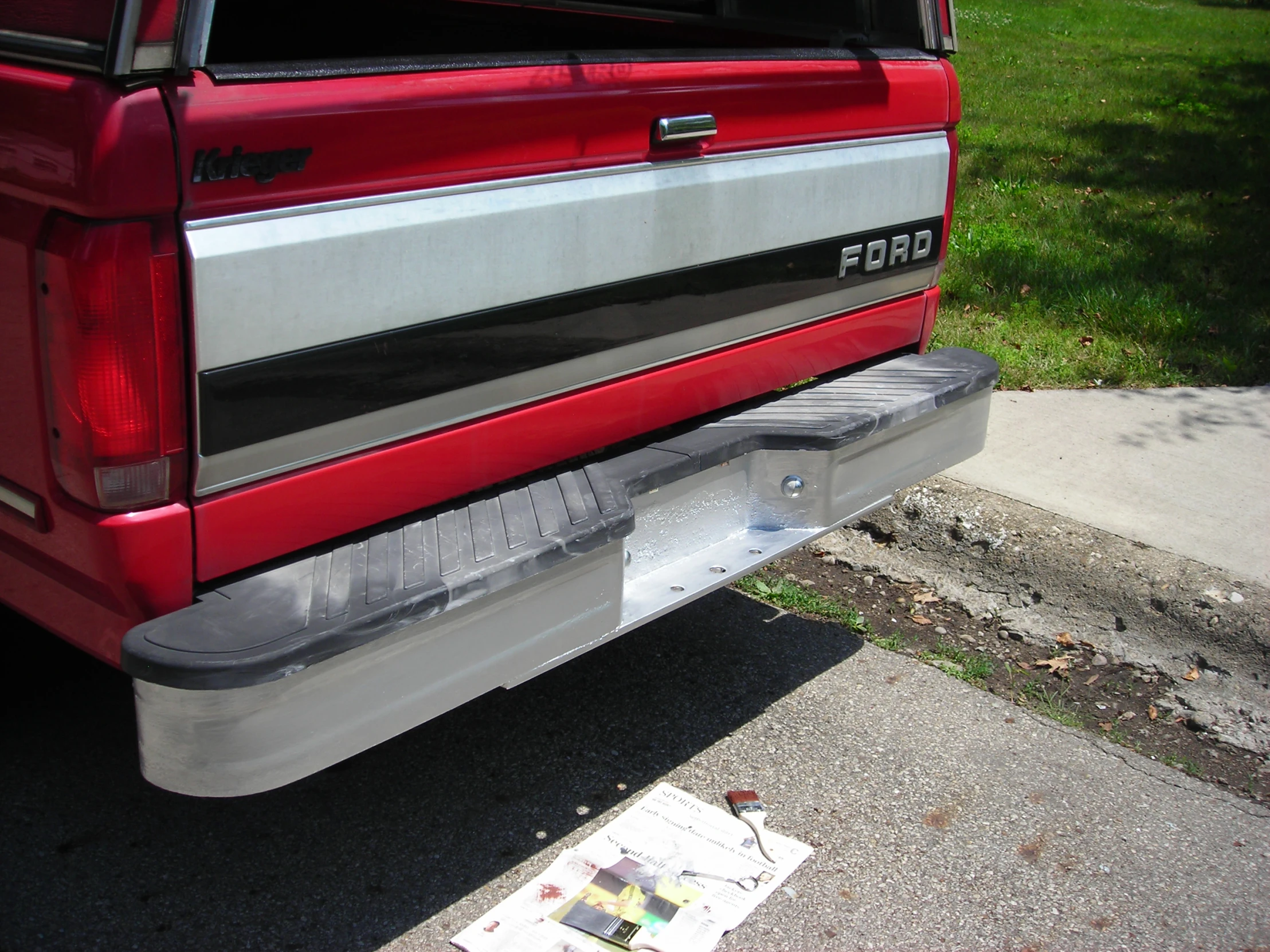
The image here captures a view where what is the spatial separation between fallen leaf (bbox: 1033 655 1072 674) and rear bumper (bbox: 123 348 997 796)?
872mm

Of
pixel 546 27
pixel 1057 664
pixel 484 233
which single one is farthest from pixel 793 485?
pixel 546 27

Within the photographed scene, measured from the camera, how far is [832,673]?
11.3 feet

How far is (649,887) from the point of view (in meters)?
2.50

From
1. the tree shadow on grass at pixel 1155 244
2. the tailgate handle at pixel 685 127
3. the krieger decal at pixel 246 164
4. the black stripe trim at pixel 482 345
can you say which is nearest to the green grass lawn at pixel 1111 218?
the tree shadow on grass at pixel 1155 244

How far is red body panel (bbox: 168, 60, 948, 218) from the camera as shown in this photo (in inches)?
71.9

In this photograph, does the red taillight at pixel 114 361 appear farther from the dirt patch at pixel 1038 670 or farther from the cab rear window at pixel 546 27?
the dirt patch at pixel 1038 670

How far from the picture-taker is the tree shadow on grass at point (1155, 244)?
5758 mm

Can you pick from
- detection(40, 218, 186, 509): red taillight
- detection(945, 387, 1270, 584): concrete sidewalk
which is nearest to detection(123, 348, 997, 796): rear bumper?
detection(40, 218, 186, 509): red taillight

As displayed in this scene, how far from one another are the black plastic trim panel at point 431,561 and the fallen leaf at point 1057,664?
1.06 m

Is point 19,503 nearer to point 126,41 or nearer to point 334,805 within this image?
point 126,41

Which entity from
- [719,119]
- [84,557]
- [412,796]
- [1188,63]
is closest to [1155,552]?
[719,119]

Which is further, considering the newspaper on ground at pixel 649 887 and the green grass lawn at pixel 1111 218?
the green grass lawn at pixel 1111 218

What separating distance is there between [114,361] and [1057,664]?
2789 mm

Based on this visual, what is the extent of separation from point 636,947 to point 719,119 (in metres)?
1.72
